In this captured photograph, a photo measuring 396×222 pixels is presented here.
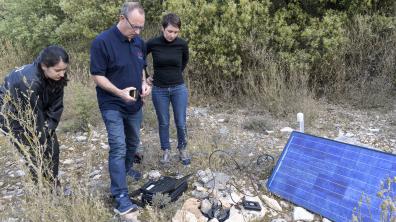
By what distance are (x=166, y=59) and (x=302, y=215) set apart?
2119 mm

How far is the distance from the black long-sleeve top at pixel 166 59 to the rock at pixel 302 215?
71.9 inches

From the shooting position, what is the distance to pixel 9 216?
349cm

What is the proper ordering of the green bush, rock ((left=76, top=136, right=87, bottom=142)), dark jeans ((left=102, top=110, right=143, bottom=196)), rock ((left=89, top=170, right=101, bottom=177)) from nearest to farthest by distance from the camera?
dark jeans ((left=102, top=110, right=143, bottom=196)), rock ((left=89, top=170, right=101, bottom=177)), rock ((left=76, top=136, right=87, bottom=142)), the green bush

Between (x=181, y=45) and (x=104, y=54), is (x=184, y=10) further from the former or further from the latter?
(x=104, y=54)

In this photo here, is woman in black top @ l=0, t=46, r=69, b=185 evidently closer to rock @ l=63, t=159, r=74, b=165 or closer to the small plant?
rock @ l=63, t=159, r=74, b=165

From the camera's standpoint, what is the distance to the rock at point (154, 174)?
4277mm

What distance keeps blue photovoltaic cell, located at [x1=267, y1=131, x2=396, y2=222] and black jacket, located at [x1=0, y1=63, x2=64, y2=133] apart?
231 cm

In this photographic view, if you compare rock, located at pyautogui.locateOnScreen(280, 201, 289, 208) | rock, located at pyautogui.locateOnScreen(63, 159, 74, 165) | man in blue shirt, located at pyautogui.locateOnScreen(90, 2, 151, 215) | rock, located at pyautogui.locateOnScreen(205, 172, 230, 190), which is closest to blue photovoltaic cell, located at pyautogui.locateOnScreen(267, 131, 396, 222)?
rock, located at pyautogui.locateOnScreen(280, 201, 289, 208)

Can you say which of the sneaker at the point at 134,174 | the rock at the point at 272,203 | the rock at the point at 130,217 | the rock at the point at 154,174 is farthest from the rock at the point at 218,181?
the rock at the point at 130,217

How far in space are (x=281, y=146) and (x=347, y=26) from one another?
322cm

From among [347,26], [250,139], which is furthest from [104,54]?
[347,26]

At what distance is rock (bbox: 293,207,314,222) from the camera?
12.0 ft

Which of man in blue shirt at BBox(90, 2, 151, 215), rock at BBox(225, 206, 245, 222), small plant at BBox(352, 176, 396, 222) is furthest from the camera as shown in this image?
rock at BBox(225, 206, 245, 222)

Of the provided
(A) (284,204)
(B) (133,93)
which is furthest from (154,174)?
(A) (284,204)
